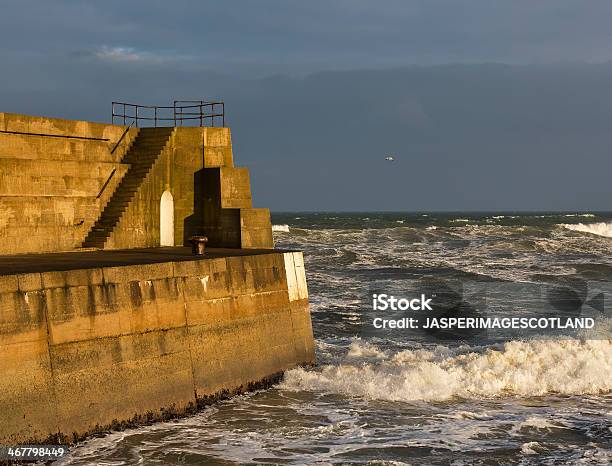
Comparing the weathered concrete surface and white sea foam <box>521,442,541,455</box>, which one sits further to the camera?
white sea foam <box>521,442,541,455</box>

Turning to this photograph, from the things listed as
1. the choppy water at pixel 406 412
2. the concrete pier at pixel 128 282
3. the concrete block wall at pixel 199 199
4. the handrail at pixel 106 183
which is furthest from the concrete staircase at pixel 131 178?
the choppy water at pixel 406 412

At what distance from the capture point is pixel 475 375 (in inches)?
552

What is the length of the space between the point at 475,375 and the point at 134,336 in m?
6.57

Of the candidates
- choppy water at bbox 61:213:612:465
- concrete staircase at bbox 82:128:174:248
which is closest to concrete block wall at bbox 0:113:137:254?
concrete staircase at bbox 82:128:174:248

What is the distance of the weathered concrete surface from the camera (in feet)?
31.2

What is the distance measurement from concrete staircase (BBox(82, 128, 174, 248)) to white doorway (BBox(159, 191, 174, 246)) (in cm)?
80

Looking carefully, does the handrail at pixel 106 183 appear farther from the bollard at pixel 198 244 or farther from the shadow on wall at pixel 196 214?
the bollard at pixel 198 244

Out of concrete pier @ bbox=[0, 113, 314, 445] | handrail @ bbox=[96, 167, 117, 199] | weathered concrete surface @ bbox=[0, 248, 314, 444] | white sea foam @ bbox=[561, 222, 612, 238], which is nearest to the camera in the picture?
weathered concrete surface @ bbox=[0, 248, 314, 444]

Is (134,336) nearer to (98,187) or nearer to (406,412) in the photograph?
(406,412)

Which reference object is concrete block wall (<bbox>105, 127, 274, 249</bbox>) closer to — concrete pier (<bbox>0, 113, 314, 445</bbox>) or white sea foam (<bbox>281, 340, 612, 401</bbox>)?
concrete pier (<bbox>0, 113, 314, 445</bbox>)

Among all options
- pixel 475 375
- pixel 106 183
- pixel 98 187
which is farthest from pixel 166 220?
pixel 475 375

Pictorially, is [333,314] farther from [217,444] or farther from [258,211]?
[217,444]

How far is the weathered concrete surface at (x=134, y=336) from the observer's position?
9523mm

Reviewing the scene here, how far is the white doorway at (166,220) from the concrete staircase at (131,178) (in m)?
0.80
